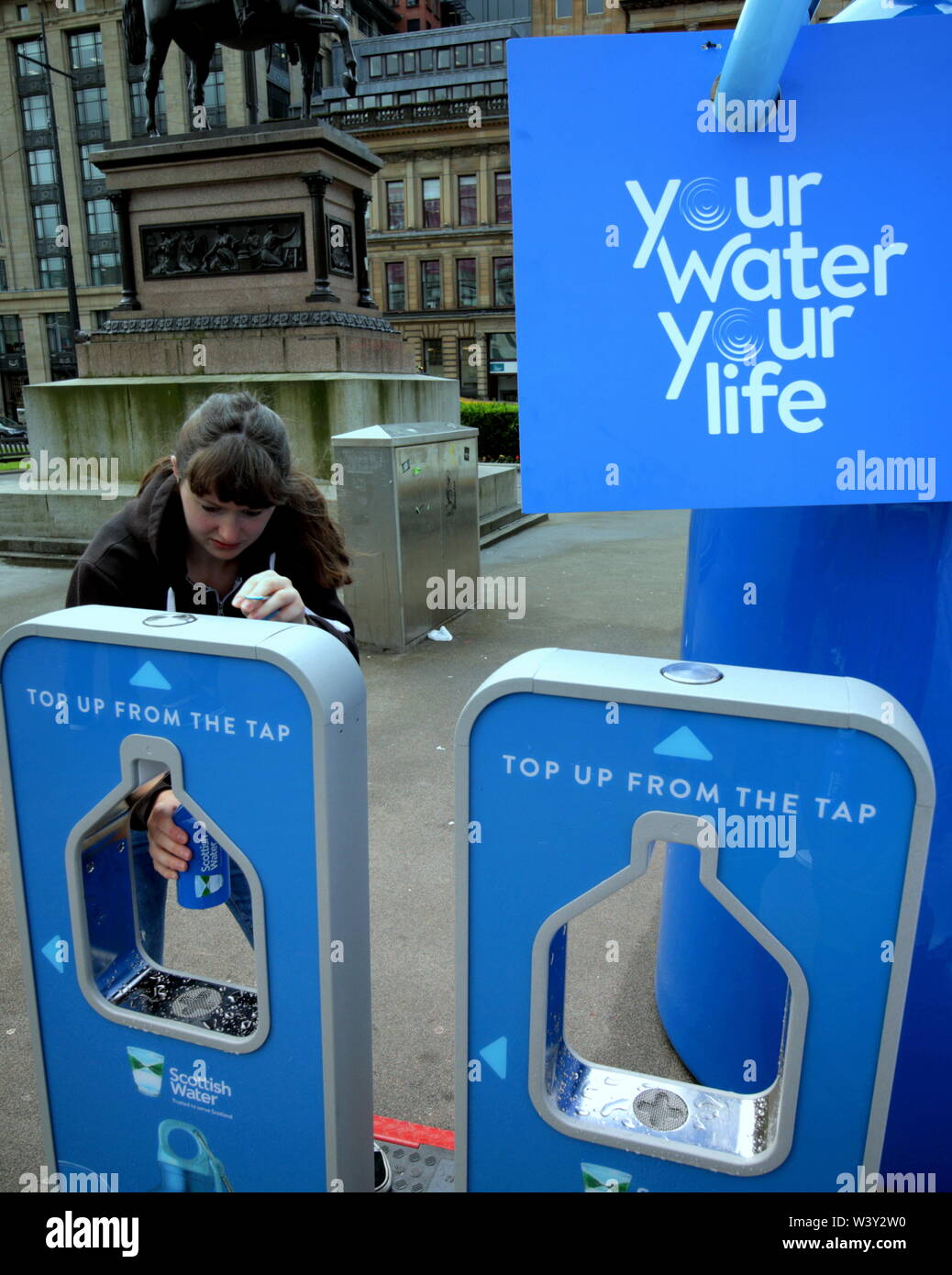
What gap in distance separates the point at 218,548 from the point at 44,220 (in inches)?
2033

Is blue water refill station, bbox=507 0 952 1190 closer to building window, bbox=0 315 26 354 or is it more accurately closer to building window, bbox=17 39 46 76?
building window, bbox=0 315 26 354

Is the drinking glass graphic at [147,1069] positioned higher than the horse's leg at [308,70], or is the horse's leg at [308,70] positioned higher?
the horse's leg at [308,70]

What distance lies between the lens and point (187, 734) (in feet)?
4.97

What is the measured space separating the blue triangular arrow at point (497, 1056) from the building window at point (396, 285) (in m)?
44.9

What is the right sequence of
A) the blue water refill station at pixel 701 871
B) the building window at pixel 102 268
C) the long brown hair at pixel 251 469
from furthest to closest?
the building window at pixel 102 268
the long brown hair at pixel 251 469
the blue water refill station at pixel 701 871

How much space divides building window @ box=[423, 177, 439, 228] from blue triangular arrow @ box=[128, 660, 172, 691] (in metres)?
44.1

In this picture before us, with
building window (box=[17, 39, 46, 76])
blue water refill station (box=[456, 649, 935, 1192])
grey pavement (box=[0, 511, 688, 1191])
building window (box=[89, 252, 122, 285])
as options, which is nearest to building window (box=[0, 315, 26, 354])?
building window (box=[89, 252, 122, 285])

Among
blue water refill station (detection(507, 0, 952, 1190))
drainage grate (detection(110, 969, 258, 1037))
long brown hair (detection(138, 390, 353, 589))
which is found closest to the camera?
blue water refill station (detection(507, 0, 952, 1190))

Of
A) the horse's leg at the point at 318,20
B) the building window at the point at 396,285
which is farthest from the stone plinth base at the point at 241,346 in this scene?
the building window at the point at 396,285

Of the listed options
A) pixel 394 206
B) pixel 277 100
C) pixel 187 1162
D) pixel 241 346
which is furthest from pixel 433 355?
pixel 187 1162

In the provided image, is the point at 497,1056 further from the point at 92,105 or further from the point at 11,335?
the point at 11,335

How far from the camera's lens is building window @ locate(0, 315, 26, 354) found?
45.9m

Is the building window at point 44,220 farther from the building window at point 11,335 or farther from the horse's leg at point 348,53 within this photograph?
the horse's leg at point 348,53

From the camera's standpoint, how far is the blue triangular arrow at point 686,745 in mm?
1239
